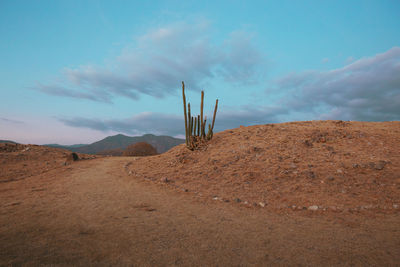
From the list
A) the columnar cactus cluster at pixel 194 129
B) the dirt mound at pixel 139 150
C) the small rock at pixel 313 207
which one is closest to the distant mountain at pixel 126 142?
the dirt mound at pixel 139 150

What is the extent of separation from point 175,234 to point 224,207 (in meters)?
2.20

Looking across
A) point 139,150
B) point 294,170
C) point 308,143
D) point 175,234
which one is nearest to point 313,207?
point 294,170

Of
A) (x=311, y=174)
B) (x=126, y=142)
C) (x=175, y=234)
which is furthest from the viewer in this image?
(x=126, y=142)

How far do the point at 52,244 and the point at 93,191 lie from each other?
421 centimetres

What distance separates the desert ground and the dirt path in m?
0.02

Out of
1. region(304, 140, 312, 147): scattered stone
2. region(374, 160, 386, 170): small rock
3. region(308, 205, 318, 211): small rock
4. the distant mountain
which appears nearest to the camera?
region(308, 205, 318, 211): small rock

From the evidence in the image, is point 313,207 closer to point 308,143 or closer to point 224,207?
point 224,207

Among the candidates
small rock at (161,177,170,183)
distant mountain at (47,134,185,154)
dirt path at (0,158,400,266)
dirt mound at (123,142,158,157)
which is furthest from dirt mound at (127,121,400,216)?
distant mountain at (47,134,185,154)

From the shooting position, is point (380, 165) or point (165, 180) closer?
point (380, 165)

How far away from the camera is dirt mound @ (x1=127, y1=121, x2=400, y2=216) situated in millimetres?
6002

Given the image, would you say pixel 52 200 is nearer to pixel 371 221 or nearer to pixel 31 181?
pixel 31 181

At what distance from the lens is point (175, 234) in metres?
3.91

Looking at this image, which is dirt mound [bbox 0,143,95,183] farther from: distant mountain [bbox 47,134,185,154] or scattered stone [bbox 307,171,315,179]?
distant mountain [bbox 47,134,185,154]

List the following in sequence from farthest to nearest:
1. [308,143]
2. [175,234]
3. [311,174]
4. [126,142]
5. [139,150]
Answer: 1. [126,142]
2. [139,150]
3. [308,143]
4. [311,174]
5. [175,234]
